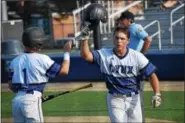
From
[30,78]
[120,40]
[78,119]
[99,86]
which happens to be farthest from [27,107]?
[99,86]

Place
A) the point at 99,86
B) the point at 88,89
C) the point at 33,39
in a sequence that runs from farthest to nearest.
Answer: the point at 99,86
the point at 88,89
the point at 33,39

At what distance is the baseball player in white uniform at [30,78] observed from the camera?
5637mm

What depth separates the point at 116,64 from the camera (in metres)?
5.93

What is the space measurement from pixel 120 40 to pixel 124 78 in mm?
425

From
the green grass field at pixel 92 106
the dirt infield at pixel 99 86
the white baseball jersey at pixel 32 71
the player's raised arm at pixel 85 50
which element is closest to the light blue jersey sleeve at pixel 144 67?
the player's raised arm at pixel 85 50

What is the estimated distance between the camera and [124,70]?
5.91m

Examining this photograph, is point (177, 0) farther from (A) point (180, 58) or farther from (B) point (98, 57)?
(B) point (98, 57)

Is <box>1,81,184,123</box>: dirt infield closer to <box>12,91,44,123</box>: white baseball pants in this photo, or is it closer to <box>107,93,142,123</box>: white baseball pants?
<box>107,93,142,123</box>: white baseball pants

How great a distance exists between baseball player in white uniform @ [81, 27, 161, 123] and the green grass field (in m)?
2.93

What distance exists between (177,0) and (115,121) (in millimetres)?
14437

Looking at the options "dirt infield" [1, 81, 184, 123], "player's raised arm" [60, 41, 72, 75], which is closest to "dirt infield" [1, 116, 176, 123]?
"dirt infield" [1, 81, 184, 123]

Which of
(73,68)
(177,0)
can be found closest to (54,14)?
(177,0)

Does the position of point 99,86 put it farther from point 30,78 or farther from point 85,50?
point 30,78

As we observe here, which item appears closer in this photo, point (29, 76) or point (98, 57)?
point (29, 76)
